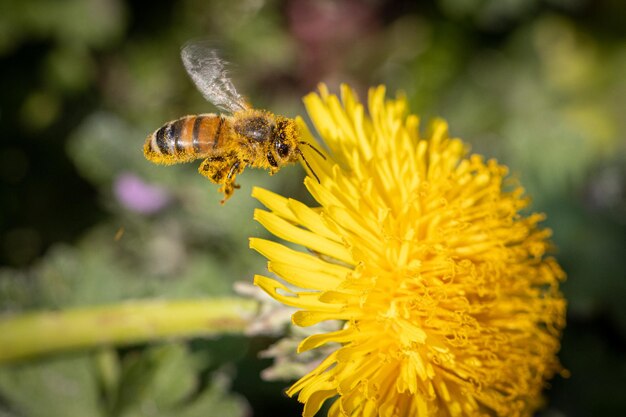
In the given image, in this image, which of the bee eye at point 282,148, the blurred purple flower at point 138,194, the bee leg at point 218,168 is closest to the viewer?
the bee eye at point 282,148

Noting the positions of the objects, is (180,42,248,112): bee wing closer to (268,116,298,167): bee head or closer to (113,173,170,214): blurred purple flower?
(268,116,298,167): bee head

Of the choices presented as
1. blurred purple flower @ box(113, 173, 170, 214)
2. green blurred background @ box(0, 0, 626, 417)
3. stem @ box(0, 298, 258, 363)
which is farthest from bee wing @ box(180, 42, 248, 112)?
blurred purple flower @ box(113, 173, 170, 214)

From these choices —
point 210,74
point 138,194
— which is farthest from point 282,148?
point 138,194

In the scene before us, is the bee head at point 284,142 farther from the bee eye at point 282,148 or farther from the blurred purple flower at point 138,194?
the blurred purple flower at point 138,194

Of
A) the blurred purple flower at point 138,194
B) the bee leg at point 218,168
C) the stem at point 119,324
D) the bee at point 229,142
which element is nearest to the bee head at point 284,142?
the bee at point 229,142

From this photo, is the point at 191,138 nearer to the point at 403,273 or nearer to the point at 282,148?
the point at 282,148
